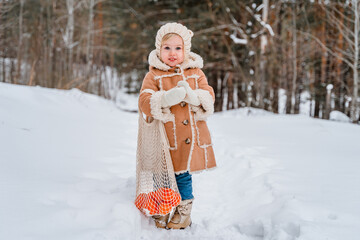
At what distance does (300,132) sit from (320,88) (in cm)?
676

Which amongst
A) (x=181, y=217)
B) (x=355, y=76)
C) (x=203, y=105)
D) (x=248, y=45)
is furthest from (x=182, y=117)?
(x=248, y=45)

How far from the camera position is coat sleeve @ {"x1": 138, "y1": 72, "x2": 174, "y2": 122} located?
2.02 m

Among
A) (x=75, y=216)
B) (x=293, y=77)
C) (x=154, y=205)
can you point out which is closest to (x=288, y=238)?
(x=154, y=205)

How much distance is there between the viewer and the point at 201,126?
2236 millimetres

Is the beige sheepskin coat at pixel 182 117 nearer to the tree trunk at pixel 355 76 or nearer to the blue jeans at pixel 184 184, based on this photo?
the blue jeans at pixel 184 184

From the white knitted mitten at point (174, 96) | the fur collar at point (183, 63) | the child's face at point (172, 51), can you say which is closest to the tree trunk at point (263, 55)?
the fur collar at point (183, 63)

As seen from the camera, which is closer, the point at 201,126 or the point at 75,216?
the point at 75,216

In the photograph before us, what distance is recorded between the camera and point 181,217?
224 centimetres

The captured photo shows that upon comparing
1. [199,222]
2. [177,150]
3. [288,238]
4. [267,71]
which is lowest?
[199,222]

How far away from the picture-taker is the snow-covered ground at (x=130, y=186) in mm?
1757

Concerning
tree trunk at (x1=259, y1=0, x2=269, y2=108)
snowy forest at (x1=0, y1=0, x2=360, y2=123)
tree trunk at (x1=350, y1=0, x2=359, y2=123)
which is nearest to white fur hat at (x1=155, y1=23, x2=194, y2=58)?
snowy forest at (x1=0, y1=0, x2=360, y2=123)

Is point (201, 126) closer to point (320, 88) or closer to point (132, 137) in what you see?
point (132, 137)

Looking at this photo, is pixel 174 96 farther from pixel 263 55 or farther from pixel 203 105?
pixel 263 55

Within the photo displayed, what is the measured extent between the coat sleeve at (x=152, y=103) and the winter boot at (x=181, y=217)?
2.25 ft
